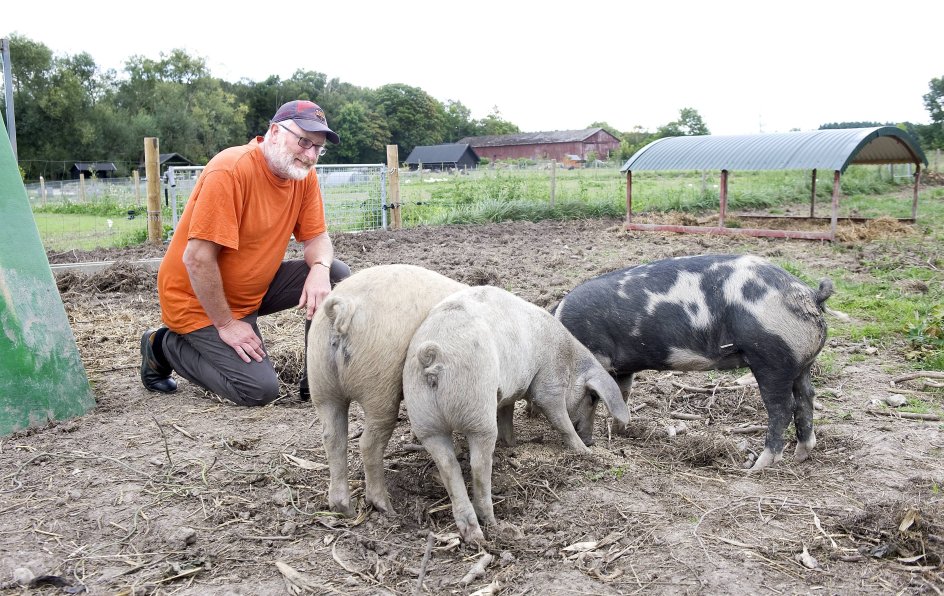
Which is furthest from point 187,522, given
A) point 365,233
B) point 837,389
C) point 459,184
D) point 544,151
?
point 544,151

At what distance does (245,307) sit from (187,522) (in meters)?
1.87

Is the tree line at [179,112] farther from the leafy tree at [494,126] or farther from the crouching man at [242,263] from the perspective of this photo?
the crouching man at [242,263]

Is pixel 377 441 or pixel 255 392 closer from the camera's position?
pixel 377 441

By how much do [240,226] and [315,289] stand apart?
1.90 ft

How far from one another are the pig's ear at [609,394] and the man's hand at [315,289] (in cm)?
165

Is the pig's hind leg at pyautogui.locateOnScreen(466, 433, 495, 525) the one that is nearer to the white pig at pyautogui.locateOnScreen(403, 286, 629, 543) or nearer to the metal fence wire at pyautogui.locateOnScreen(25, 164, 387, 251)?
the white pig at pyautogui.locateOnScreen(403, 286, 629, 543)

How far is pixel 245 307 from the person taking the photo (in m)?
4.88

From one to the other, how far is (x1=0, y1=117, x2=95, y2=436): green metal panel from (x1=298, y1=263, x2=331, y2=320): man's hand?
4.73ft

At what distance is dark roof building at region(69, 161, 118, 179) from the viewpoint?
48.0 meters

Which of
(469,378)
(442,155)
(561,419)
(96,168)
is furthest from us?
(442,155)

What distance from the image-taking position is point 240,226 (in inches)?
177

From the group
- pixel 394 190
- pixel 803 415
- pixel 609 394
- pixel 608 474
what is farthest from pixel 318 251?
pixel 394 190

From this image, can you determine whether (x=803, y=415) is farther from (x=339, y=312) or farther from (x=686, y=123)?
(x=686, y=123)

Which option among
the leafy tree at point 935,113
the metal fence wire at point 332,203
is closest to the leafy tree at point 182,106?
the metal fence wire at point 332,203
